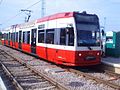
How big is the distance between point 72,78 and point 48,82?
1575 mm

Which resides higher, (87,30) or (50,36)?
(87,30)

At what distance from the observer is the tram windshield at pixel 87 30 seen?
599 inches

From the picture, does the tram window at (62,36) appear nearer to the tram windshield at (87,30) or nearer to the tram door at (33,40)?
the tram windshield at (87,30)

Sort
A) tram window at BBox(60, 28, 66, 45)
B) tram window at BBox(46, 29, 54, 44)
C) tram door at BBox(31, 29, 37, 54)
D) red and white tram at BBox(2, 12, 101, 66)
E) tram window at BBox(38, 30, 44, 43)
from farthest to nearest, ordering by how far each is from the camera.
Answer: tram door at BBox(31, 29, 37, 54) → tram window at BBox(38, 30, 44, 43) → tram window at BBox(46, 29, 54, 44) → tram window at BBox(60, 28, 66, 45) → red and white tram at BBox(2, 12, 101, 66)

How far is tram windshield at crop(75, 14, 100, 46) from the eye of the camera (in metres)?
15.2

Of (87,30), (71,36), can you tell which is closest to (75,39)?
(71,36)

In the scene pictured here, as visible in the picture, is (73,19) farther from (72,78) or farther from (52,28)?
(72,78)

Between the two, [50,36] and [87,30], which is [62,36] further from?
[50,36]

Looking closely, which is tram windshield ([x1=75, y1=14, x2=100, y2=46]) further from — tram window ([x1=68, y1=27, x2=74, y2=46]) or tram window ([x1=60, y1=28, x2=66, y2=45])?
tram window ([x1=60, y1=28, x2=66, y2=45])

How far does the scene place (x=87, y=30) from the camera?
15.5 m

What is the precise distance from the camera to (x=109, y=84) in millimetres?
11164

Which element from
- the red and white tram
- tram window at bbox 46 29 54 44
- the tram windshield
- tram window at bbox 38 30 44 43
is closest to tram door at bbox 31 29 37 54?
tram window at bbox 38 30 44 43

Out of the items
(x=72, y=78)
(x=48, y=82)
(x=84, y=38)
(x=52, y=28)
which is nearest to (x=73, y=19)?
(x=84, y=38)

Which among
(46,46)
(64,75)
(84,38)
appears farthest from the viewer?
(46,46)
